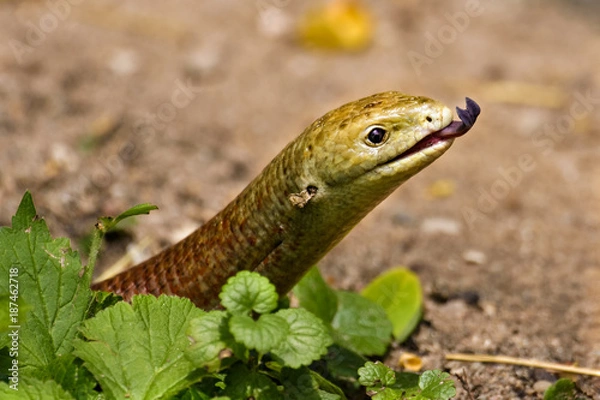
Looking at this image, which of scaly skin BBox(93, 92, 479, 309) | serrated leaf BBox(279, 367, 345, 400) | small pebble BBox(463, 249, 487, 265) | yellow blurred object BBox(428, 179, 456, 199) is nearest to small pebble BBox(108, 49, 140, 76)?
yellow blurred object BBox(428, 179, 456, 199)

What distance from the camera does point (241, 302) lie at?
95.3 inches

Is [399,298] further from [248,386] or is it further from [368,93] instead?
[368,93]

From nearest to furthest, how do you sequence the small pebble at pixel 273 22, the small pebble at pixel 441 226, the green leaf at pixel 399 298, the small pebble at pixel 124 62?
the green leaf at pixel 399 298 < the small pebble at pixel 441 226 < the small pebble at pixel 124 62 < the small pebble at pixel 273 22

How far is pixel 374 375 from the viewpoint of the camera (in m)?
2.66

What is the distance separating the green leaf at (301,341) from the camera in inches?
A: 93.9

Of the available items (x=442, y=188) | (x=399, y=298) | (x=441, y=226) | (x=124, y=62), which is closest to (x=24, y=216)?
(x=399, y=298)

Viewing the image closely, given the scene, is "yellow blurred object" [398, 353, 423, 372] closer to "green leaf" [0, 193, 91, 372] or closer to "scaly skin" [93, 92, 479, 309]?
"scaly skin" [93, 92, 479, 309]

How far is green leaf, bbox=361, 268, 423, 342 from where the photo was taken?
3.76 meters

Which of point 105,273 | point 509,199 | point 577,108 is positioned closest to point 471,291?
point 509,199

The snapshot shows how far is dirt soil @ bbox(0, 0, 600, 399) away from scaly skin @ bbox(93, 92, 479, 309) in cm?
91

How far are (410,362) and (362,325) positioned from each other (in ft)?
0.87

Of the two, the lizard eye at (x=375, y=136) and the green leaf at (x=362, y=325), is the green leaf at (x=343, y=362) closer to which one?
the green leaf at (x=362, y=325)

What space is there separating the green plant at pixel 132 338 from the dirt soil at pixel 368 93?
42.7 inches

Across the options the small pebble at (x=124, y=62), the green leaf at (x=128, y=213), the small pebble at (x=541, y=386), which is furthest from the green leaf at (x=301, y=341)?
the small pebble at (x=124, y=62)
